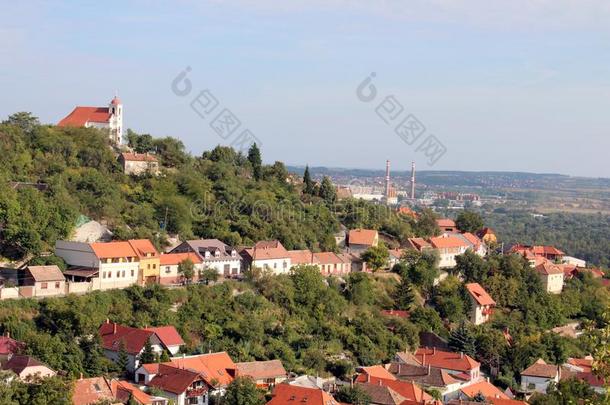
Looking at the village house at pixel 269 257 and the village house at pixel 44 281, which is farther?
the village house at pixel 269 257

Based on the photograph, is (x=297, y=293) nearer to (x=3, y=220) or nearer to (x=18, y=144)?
(x=3, y=220)

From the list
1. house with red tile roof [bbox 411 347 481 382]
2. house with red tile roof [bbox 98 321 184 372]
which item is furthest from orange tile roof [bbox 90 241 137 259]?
house with red tile roof [bbox 411 347 481 382]

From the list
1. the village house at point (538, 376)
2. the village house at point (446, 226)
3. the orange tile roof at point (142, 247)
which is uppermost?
the orange tile roof at point (142, 247)

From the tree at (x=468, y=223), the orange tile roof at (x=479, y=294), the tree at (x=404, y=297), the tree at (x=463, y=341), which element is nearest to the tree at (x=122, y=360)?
the tree at (x=463, y=341)

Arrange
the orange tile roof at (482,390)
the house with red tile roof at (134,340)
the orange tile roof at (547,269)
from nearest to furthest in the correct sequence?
the house with red tile roof at (134,340) → the orange tile roof at (482,390) → the orange tile roof at (547,269)

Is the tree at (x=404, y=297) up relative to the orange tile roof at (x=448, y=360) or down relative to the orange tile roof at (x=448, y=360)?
up

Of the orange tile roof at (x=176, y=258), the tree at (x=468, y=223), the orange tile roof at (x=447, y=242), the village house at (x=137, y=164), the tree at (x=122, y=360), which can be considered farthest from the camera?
the tree at (x=468, y=223)

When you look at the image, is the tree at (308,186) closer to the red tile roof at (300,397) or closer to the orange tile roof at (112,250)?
the orange tile roof at (112,250)
